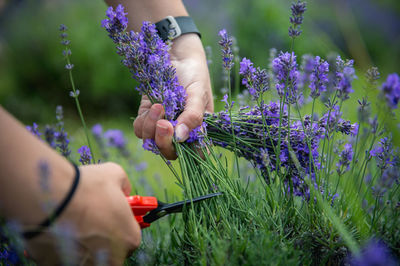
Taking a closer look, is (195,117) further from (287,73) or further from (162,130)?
(287,73)

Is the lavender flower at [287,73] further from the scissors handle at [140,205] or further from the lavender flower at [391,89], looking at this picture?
the scissors handle at [140,205]

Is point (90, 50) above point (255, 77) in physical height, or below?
above

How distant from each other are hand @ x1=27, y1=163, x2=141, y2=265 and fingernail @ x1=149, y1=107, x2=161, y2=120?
14.4 inches

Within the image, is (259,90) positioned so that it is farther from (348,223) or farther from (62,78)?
(62,78)

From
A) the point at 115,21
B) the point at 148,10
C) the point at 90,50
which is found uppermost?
the point at 90,50

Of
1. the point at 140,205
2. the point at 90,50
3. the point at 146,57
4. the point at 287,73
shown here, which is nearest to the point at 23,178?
the point at 140,205

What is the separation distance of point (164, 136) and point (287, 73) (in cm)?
48

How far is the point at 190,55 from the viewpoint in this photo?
1.54 m

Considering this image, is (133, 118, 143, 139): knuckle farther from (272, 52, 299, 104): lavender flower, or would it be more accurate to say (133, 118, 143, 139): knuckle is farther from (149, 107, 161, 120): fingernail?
(272, 52, 299, 104): lavender flower

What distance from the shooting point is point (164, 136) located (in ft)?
3.96

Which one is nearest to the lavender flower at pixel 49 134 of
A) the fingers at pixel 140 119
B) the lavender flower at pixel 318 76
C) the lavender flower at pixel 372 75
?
the fingers at pixel 140 119

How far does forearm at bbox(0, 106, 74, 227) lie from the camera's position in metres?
0.78

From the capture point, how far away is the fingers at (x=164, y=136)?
1.19 m

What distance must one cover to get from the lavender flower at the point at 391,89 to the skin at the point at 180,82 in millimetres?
621
